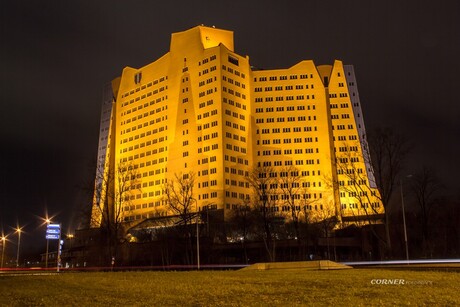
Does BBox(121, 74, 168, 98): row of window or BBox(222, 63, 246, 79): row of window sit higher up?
BBox(121, 74, 168, 98): row of window

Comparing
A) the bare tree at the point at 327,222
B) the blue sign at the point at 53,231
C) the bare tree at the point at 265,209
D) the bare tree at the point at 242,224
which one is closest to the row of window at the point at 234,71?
the bare tree at the point at 327,222

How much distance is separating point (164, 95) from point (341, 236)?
326 ft

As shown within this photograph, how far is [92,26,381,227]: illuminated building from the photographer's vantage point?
157 metres

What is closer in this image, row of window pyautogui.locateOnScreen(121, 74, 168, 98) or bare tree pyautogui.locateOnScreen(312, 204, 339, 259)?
bare tree pyautogui.locateOnScreen(312, 204, 339, 259)

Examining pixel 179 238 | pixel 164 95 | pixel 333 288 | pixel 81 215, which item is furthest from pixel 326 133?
pixel 333 288

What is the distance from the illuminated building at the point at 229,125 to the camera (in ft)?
515

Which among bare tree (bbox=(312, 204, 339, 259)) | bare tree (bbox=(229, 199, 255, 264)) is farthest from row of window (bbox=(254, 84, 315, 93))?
bare tree (bbox=(229, 199, 255, 264))

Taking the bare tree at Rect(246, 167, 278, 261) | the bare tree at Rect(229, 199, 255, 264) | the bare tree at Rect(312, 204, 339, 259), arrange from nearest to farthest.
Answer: the bare tree at Rect(246, 167, 278, 261)
the bare tree at Rect(312, 204, 339, 259)
the bare tree at Rect(229, 199, 255, 264)

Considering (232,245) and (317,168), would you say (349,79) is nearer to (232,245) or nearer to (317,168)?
(317,168)

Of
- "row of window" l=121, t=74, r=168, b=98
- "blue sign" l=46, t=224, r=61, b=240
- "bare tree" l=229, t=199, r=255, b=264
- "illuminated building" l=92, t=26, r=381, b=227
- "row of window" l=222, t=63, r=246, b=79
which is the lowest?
"blue sign" l=46, t=224, r=61, b=240

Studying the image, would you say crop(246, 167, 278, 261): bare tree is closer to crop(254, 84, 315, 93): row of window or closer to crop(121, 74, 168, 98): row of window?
crop(254, 84, 315, 93): row of window

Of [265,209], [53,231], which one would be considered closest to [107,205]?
[53,231]

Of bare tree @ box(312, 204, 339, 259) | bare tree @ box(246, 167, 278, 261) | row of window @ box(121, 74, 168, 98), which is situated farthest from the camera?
row of window @ box(121, 74, 168, 98)

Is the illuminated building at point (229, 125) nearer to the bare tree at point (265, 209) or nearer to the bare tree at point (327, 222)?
the bare tree at point (327, 222)
